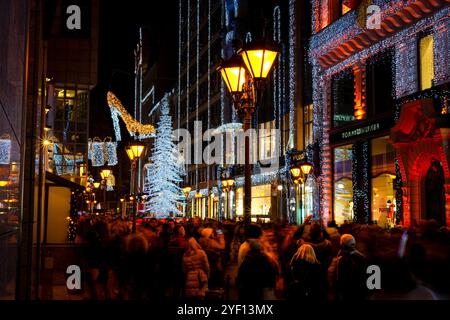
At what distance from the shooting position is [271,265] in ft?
27.4

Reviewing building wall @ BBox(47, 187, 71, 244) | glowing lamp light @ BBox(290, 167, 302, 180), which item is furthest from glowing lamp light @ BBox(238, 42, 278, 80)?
building wall @ BBox(47, 187, 71, 244)

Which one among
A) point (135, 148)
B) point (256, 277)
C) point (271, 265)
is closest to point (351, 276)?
point (271, 265)

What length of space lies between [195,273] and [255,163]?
156 feet

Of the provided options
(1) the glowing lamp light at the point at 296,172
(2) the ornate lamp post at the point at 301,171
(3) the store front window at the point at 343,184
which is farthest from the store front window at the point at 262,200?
(1) the glowing lamp light at the point at 296,172

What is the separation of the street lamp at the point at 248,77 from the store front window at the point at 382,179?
20.1 metres

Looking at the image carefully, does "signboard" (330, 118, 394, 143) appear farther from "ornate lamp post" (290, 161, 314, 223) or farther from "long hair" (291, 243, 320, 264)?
"long hair" (291, 243, 320, 264)

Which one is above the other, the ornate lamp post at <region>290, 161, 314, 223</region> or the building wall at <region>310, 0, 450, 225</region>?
the building wall at <region>310, 0, 450, 225</region>

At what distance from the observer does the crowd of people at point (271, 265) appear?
570 cm

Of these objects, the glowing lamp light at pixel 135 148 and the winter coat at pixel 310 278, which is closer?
the winter coat at pixel 310 278

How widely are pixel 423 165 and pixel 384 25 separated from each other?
7.42 metres

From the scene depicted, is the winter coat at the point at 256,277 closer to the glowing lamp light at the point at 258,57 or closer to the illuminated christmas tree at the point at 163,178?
the glowing lamp light at the point at 258,57

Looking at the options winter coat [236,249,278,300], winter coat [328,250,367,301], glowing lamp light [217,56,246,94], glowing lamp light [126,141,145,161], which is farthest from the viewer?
glowing lamp light [126,141,145,161]

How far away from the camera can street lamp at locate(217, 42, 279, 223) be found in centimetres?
1099

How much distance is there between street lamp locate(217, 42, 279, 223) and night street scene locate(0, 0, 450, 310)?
32 millimetres
